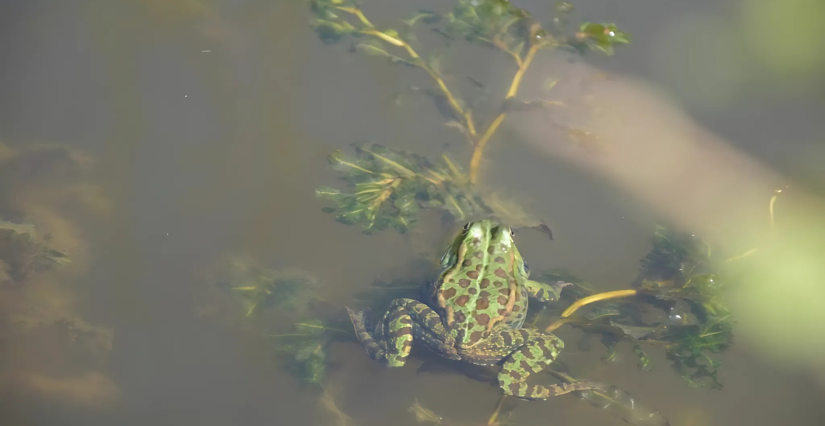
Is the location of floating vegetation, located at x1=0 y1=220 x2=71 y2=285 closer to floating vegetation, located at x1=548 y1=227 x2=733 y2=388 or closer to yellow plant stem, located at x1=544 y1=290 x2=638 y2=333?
yellow plant stem, located at x1=544 y1=290 x2=638 y2=333

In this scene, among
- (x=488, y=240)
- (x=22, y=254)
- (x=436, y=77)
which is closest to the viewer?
(x=488, y=240)

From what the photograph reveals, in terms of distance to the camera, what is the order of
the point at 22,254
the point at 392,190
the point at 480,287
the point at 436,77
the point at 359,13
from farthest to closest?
the point at 359,13 < the point at 436,77 < the point at 22,254 < the point at 392,190 < the point at 480,287

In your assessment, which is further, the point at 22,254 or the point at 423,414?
the point at 22,254

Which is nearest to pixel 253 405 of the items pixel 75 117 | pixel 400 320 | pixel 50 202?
pixel 400 320

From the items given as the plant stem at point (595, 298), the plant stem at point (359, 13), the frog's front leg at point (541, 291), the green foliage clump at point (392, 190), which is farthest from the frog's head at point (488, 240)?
the plant stem at point (359, 13)

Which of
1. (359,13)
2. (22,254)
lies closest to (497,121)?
(359,13)

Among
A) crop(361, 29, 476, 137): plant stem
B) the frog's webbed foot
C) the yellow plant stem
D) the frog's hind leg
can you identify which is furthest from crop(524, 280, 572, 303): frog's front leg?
crop(361, 29, 476, 137): plant stem

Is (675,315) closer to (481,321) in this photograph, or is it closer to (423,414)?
(481,321)
